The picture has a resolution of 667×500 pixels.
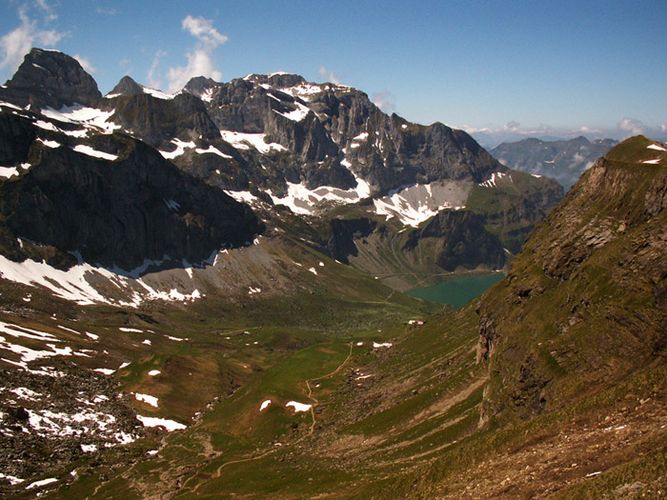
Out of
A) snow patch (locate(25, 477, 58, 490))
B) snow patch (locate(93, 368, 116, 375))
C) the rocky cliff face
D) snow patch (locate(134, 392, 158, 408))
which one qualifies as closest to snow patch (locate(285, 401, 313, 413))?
snow patch (locate(134, 392, 158, 408))

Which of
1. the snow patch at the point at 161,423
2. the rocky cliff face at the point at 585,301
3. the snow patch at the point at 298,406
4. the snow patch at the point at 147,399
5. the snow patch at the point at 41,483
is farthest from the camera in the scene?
the snow patch at the point at 147,399

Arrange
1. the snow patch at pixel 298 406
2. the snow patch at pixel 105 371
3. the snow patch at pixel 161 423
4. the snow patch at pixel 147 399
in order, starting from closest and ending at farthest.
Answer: the snow patch at pixel 298 406, the snow patch at pixel 161 423, the snow patch at pixel 147 399, the snow patch at pixel 105 371

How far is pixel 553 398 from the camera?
69.0 m

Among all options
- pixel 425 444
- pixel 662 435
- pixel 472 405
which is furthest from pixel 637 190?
pixel 662 435

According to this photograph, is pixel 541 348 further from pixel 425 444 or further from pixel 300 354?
pixel 300 354

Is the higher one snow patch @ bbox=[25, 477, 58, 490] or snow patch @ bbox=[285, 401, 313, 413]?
snow patch @ bbox=[25, 477, 58, 490]

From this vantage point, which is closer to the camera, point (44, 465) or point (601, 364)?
point (601, 364)

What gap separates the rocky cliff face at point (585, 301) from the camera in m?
69.6

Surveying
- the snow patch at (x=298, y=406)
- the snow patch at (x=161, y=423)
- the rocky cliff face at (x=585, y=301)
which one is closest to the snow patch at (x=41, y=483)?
the snow patch at (x=161, y=423)

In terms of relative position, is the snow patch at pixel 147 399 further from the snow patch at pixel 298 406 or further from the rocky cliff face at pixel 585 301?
the rocky cliff face at pixel 585 301

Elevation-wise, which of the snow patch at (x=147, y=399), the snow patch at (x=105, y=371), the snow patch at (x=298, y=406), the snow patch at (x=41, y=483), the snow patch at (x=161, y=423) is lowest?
the snow patch at (x=298, y=406)

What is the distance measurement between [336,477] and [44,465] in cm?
5752

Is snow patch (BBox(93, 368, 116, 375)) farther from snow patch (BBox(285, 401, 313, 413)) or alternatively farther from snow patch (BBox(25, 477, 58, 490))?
snow patch (BBox(25, 477, 58, 490))

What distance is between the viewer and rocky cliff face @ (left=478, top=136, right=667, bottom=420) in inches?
2741
